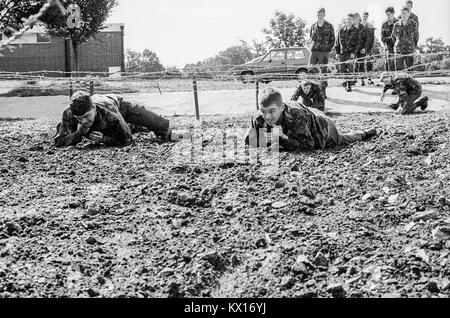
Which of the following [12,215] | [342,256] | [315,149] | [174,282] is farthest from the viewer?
[315,149]

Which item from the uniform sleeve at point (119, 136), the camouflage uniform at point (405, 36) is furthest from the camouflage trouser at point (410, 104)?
the uniform sleeve at point (119, 136)

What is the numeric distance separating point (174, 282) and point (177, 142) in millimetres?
5339

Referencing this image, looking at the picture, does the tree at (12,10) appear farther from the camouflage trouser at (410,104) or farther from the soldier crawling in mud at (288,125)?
the camouflage trouser at (410,104)

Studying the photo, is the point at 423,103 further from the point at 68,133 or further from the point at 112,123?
the point at 68,133

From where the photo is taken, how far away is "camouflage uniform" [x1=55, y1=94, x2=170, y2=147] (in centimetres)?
863

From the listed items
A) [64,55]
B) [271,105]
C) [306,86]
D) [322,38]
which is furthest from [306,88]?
[64,55]

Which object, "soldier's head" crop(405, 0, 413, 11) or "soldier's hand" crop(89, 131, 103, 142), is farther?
"soldier's head" crop(405, 0, 413, 11)

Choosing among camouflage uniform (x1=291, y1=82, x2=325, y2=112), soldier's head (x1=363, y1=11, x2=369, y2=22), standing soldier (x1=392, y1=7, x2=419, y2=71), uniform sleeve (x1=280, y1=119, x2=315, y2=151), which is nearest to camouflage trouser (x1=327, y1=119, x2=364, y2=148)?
uniform sleeve (x1=280, y1=119, x2=315, y2=151)

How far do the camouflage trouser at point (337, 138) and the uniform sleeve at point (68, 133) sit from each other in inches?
130

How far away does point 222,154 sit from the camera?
26.3 feet

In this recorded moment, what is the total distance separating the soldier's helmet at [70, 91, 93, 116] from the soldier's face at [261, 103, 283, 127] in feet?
7.62

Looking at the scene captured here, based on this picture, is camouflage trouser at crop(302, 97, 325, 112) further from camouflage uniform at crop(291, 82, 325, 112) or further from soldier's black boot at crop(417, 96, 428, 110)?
soldier's black boot at crop(417, 96, 428, 110)
